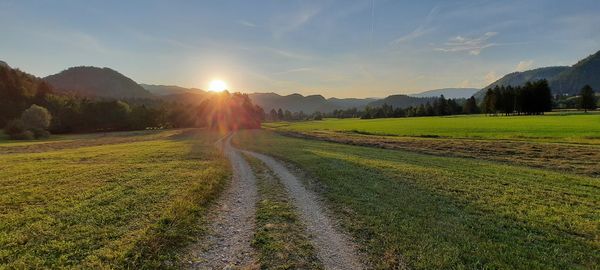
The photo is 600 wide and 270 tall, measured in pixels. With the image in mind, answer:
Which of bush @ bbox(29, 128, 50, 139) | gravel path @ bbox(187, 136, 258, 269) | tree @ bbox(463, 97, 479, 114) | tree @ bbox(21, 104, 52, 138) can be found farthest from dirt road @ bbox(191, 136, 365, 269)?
tree @ bbox(463, 97, 479, 114)

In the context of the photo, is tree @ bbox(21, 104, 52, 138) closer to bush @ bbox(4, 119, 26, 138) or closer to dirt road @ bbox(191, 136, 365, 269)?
bush @ bbox(4, 119, 26, 138)

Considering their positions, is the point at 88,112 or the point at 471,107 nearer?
the point at 88,112

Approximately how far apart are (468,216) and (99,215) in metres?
14.2

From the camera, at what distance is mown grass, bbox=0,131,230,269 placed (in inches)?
330

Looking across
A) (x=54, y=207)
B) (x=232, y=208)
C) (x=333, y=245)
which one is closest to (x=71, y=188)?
(x=54, y=207)

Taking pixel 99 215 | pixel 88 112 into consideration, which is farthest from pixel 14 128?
pixel 99 215

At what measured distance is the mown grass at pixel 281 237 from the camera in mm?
8552

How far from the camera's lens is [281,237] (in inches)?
400

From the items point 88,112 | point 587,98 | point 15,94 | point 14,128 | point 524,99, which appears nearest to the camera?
point 14,128

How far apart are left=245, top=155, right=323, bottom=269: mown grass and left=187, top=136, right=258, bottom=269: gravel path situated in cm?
33

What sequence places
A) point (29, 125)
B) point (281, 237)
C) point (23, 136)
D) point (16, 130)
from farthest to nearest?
point (29, 125), point (16, 130), point (23, 136), point (281, 237)

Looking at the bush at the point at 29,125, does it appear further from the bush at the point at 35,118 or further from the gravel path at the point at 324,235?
the gravel path at the point at 324,235

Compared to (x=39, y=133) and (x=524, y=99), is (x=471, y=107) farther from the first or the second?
(x=39, y=133)

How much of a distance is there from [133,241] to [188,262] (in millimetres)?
2057
